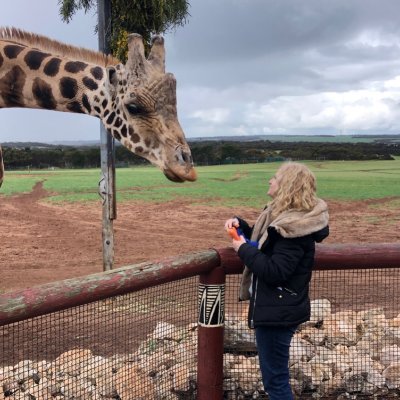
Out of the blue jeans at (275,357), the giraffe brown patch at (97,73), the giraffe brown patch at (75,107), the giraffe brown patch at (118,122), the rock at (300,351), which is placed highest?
the giraffe brown patch at (97,73)

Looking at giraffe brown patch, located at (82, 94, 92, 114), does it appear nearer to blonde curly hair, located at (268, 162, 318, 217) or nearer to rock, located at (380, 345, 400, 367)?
blonde curly hair, located at (268, 162, 318, 217)

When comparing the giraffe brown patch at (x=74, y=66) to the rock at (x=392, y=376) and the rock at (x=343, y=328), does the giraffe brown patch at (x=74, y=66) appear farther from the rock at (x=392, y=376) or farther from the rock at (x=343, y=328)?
the rock at (x=392, y=376)

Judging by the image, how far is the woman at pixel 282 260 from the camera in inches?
112

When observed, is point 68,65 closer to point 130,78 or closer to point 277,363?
point 130,78

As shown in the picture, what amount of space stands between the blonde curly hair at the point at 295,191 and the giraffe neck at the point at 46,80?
1473mm

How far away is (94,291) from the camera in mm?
2740

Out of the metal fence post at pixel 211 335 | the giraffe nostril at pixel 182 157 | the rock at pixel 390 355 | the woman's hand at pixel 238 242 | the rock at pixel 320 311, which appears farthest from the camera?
the rock at pixel 320 311

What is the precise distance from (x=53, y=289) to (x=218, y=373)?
1.50 meters

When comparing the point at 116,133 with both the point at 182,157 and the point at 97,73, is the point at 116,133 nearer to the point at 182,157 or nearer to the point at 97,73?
the point at 97,73

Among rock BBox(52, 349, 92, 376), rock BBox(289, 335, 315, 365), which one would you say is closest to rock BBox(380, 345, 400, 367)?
rock BBox(289, 335, 315, 365)

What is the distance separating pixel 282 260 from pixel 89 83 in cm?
186

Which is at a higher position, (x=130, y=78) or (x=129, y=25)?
(x=129, y=25)

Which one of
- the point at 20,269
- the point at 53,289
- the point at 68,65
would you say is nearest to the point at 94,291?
the point at 53,289

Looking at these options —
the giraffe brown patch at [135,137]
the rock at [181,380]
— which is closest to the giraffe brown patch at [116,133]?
the giraffe brown patch at [135,137]
